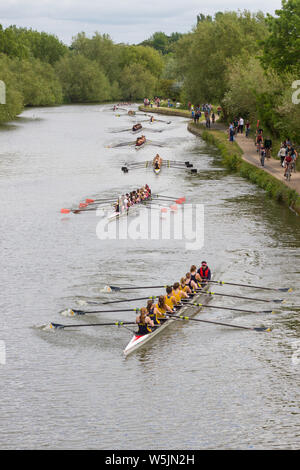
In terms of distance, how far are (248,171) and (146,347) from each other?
104ft

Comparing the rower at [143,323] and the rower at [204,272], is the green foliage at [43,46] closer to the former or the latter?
the rower at [204,272]

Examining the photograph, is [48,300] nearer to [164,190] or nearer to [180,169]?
[164,190]

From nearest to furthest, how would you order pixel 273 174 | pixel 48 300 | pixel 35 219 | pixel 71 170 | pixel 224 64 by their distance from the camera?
pixel 48 300
pixel 35 219
pixel 273 174
pixel 71 170
pixel 224 64

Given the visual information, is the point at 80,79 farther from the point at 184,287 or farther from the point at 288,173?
the point at 184,287

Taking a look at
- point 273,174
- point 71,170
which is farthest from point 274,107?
point 71,170

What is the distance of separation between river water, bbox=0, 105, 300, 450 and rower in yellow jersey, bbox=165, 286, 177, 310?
0.86m

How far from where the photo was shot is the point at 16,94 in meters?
101

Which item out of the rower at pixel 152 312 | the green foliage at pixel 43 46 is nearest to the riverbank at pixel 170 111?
the green foliage at pixel 43 46

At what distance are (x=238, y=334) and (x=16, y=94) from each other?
3390 inches

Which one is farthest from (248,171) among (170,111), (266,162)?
(170,111)

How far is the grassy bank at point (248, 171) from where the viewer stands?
1604 inches

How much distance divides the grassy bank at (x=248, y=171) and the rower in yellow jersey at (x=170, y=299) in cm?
1667

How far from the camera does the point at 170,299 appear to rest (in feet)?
79.9

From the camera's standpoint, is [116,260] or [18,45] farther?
[18,45]
